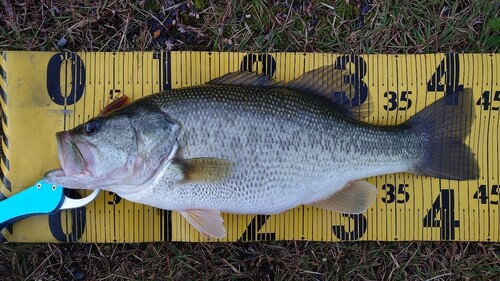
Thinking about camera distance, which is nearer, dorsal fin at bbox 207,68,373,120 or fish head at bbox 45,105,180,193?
fish head at bbox 45,105,180,193

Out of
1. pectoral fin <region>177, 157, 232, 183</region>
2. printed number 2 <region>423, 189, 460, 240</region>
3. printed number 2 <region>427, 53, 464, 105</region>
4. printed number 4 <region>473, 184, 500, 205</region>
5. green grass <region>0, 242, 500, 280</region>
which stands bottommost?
green grass <region>0, 242, 500, 280</region>

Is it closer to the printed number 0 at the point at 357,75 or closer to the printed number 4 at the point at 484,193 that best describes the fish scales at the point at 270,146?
the printed number 0 at the point at 357,75

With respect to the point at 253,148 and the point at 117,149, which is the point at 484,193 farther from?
the point at 117,149

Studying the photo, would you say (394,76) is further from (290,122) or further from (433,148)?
(290,122)

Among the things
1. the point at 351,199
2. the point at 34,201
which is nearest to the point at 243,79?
the point at 351,199

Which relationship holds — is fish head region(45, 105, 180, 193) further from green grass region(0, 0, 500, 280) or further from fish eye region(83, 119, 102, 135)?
green grass region(0, 0, 500, 280)

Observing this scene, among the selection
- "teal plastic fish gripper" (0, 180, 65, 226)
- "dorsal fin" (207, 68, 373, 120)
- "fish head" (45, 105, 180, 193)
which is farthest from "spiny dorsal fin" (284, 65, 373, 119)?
"teal plastic fish gripper" (0, 180, 65, 226)

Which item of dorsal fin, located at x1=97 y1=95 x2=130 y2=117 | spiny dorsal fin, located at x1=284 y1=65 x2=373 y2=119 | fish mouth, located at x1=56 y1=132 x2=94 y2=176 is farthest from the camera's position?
dorsal fin, located at x1=97 y1=95 x2=130 y2=117
